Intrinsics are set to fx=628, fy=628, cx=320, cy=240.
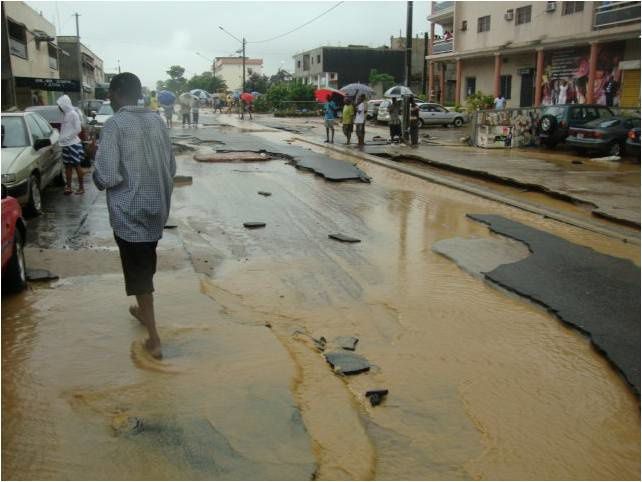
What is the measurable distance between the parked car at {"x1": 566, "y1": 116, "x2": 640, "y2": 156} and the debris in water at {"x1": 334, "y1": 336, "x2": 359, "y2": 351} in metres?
16.3

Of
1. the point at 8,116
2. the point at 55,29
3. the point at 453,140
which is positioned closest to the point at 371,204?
the point at 8,116

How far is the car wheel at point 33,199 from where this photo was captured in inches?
340

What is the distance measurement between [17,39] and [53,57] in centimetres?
1537

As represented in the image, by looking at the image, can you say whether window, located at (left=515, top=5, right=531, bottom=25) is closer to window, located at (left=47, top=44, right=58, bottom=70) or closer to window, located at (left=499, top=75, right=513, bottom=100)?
window, located at (left=499, top=75, right=513, bottom=100)

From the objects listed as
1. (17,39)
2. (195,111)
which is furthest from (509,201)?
(17,39)

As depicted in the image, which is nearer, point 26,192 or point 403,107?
point 26,192

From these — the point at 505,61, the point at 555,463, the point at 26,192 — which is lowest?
the point at 555,463

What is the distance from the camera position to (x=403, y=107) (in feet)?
72.8

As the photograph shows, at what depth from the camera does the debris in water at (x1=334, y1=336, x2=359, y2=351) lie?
15.0 ft

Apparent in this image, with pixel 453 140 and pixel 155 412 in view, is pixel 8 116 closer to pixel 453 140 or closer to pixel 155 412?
pixel 155 412

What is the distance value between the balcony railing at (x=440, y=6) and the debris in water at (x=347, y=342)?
3856 centimetres

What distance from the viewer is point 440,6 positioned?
41.3 meters

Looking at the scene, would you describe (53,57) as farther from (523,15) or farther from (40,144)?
(40,144)

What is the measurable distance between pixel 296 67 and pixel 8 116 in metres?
76.3
